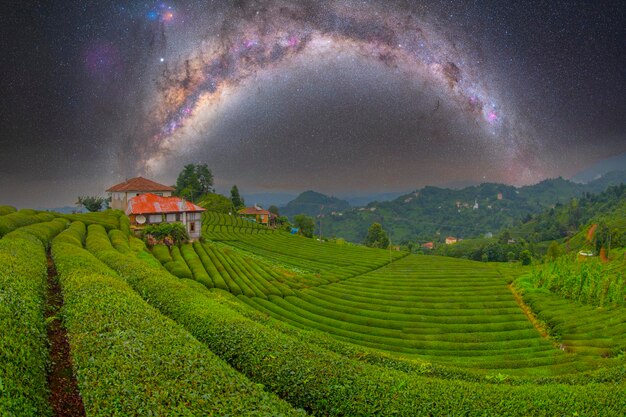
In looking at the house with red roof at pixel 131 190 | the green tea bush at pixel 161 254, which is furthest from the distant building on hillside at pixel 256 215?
the green tea bush at pixel 161 254

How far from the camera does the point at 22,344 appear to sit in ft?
28.0

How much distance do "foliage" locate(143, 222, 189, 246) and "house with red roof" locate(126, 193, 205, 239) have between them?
3510 mm

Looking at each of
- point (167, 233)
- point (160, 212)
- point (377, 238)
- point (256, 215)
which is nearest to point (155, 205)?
point (160, 212)

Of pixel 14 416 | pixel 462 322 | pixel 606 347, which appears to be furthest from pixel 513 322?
pixel 14 416

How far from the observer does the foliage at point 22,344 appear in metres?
7.02

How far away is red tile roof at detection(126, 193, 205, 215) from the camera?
47.9 m

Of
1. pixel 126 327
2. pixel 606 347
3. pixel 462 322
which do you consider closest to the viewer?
pixel 126 327

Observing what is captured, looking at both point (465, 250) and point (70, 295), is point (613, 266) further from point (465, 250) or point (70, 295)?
point (465, 250)

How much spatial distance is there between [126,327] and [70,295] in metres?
4.29

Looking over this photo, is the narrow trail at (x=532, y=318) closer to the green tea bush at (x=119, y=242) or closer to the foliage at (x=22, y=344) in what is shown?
the foliage at (x=22, y=344)

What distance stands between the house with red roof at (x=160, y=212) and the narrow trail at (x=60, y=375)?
115 feet

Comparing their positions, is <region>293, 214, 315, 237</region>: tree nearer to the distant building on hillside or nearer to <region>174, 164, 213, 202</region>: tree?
the distant building on hillside

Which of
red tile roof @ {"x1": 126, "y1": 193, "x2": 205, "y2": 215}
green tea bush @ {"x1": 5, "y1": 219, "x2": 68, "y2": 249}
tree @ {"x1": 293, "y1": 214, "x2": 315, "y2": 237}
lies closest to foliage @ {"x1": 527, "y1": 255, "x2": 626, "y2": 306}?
red tile roof @ {"x1": 126, "y1": 193, "x2": 205, "y2": 215}

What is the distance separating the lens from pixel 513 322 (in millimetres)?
34188
